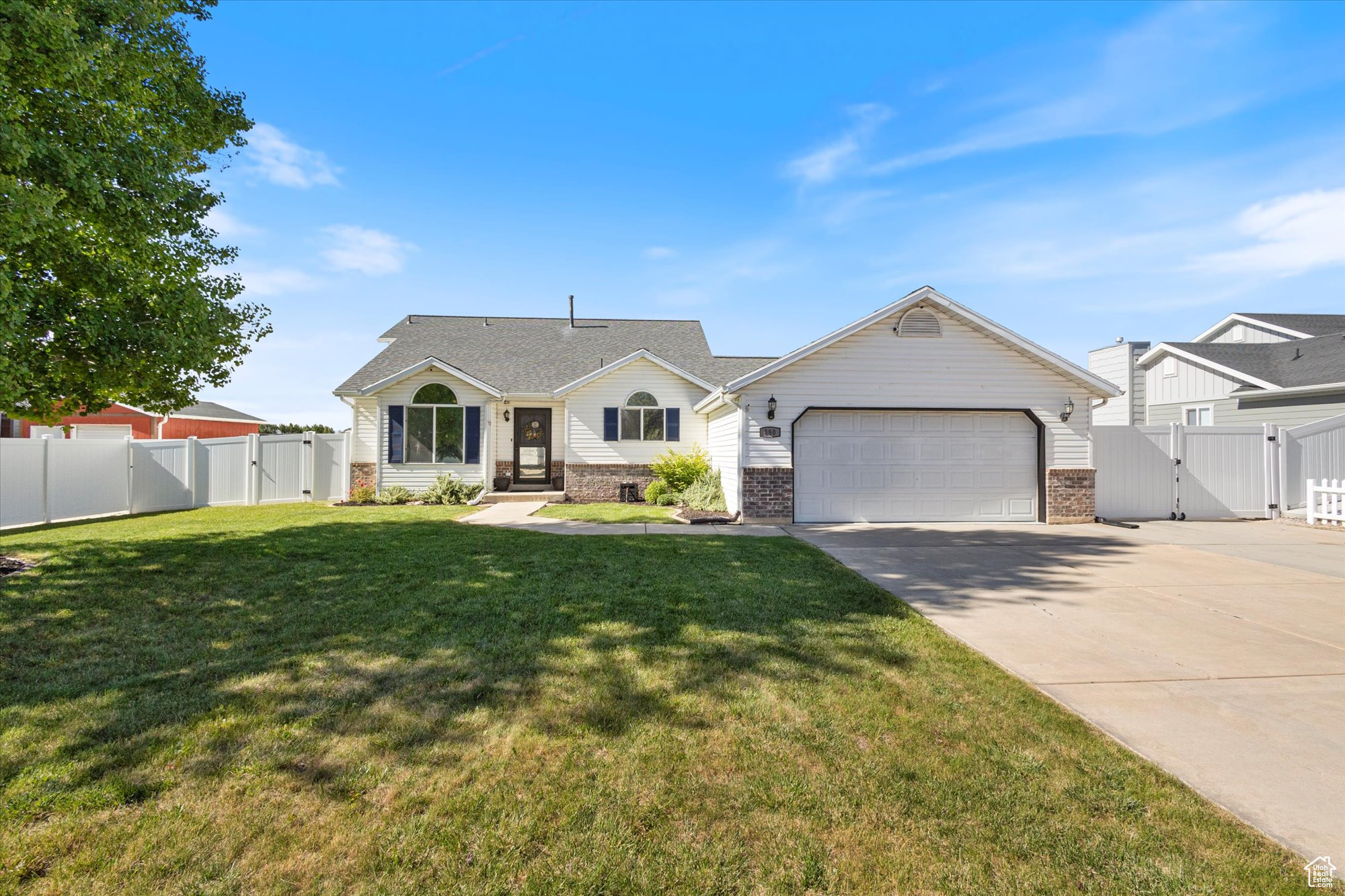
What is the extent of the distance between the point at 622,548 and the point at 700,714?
17.3ft

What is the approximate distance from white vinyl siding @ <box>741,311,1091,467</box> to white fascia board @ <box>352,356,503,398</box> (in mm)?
8454

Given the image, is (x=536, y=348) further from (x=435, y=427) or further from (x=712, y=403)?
(x=712, y=403)

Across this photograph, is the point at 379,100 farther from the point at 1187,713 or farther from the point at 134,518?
the point at 1187,713

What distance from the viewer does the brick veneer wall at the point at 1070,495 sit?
39.4 ft

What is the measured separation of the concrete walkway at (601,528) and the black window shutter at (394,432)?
4947 millimetres

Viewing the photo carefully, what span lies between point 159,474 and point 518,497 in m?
8.80

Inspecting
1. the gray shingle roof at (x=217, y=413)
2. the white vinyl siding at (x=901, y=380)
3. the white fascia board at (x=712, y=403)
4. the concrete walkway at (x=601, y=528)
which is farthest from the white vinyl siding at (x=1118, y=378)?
the gray shingle roof at (x=217, y=413)

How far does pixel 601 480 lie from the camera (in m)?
16.6

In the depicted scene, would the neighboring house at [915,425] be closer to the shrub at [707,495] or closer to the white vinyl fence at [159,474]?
the shrub at [707,495]

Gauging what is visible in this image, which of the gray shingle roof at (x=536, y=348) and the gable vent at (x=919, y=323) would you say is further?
the gray shingle roof at (x=536, y=348)

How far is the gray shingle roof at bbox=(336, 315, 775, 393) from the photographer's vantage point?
1839cm

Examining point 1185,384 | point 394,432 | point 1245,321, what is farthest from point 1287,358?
point 394,432

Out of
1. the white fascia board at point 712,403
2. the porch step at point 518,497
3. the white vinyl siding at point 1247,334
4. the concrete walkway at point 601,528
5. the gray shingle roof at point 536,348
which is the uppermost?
the white vinyl siding at point 1247,334

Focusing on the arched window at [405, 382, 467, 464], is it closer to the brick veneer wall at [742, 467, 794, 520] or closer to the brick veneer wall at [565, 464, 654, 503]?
the brick veneer wall at [565, 464, 654, 503]
